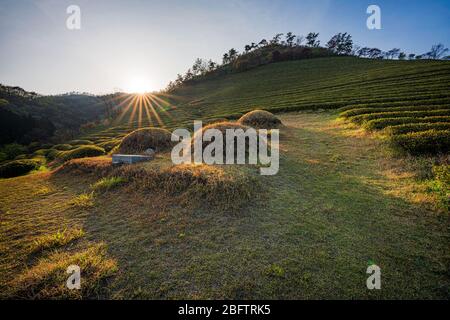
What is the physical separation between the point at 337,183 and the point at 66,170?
15.0 m

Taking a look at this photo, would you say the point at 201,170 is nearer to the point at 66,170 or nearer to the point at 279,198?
the point at 279,198

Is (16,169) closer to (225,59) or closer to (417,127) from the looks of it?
(417,127)

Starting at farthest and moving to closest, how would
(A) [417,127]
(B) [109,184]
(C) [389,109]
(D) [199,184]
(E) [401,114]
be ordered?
1. (C) [389,109]
2. (E) [401,114]
3. (A) [417,127]
4. (B) [109,184]
5. (D) [199,184]

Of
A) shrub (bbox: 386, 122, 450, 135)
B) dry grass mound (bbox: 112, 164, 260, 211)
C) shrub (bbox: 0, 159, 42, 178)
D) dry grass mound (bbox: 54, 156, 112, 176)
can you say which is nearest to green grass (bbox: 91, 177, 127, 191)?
dry grass mound (bbox: 112, 164, 260, 211)

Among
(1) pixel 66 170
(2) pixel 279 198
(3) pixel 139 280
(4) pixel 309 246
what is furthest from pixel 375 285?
(1) pixel 66 170

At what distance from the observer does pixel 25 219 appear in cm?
711

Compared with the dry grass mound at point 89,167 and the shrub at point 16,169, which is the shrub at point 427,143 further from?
the shrub at point 16,169

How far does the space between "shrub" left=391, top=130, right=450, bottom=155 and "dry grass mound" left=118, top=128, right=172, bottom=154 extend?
13178 millimetres

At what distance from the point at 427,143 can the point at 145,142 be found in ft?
51.2

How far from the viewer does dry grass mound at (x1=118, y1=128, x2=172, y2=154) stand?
44.9ft

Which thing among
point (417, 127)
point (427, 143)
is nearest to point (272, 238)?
point (427, 143)

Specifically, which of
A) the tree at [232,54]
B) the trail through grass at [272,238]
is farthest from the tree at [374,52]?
the trail through grass at [272,238]

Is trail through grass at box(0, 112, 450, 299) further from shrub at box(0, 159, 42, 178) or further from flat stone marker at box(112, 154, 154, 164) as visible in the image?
shrub at box(0, 159, 42, 178)

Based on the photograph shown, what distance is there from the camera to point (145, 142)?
13.9 metres
